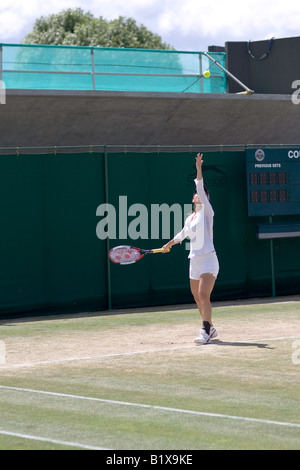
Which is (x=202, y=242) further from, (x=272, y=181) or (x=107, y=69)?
(x=107, y=69)

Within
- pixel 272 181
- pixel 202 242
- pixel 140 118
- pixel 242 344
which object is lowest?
pixel 242 344

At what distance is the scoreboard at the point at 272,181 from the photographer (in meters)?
17.7

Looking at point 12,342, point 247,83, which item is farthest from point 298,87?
point 12,342

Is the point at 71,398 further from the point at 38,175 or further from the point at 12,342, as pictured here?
the point at 38,175

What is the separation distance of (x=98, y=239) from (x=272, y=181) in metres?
3.85

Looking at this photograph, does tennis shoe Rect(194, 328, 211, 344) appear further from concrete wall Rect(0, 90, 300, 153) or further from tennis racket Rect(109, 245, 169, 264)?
concrete wall Rect(0, 90, 300, 153)

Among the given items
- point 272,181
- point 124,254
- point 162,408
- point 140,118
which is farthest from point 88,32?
point 162,408

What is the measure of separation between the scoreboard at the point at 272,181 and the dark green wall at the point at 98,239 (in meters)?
0.50

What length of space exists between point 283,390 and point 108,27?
190 ft

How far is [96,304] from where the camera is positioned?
16906 millimetres

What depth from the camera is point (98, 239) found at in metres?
16.8

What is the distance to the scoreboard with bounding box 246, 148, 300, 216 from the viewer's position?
17734mm

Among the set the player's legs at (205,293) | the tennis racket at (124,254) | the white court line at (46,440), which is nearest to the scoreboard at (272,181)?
the tennis racket at (124,254)
